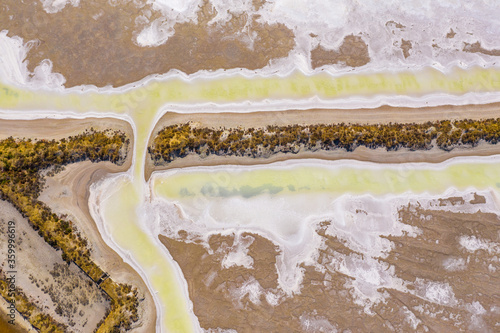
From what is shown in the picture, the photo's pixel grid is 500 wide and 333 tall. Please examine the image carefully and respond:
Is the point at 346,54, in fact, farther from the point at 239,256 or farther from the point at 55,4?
the point at 55,4

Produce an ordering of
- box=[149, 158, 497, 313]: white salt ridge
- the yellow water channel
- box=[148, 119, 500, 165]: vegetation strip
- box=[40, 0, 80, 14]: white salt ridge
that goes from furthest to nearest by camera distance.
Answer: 1. box=[40, 0, 80, 14]: white salt ridge
2. box=[148, 119, 500, 165]: vegetation strip
3. the yellow water channel
4. box=[149, 158, 497, 313]: white salt ridge

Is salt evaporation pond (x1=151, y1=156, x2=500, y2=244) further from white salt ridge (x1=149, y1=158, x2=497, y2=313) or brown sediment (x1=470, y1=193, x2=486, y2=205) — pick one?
brown sediment (x1=470, y1=193, x2=486, y2=205)

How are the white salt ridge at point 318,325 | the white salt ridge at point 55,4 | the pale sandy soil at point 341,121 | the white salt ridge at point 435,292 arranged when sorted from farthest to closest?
the white salt ridge at point 55,4 < the pale sandy soil at point 341,121 < the white salt ridge at point 435,292 < the white salt ridge at point 318,325

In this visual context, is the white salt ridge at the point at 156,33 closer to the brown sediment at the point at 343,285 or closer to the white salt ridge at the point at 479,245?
the brown sediment at the point at 343,285

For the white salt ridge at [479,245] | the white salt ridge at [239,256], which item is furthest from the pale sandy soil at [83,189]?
the white salt ridge at [479,245]

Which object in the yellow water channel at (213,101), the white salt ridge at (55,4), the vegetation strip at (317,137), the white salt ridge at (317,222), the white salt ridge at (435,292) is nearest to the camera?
the white salt ridge at (435,292)

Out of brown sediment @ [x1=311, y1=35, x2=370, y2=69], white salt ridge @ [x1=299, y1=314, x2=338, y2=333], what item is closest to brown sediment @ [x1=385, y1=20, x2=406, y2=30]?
brown sediment @ [x1=311, y1=35, x2=370, y2=69]
